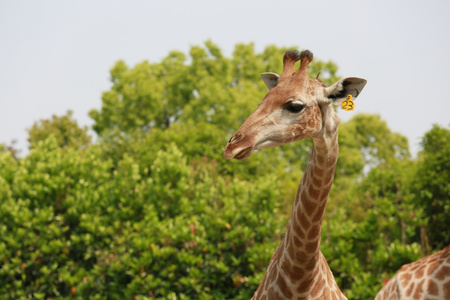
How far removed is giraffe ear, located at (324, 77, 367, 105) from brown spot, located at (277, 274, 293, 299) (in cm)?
130

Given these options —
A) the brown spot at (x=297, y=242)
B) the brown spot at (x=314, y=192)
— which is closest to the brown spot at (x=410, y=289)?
the brown spot at (x=297, y=242)

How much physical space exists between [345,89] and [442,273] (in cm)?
161

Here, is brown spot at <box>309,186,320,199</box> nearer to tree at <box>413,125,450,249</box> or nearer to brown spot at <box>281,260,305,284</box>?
brown spot at <box>281,260,305,284</box>

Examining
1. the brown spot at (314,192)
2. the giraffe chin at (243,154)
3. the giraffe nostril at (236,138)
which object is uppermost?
the giraffe nostril at (236,138)

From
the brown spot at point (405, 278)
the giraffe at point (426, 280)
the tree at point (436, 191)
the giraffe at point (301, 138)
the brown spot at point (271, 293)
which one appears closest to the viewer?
the giraffe at point (301, 138)

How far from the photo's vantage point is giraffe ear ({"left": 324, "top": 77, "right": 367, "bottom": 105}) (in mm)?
3180

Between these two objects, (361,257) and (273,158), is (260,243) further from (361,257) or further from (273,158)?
(273,158)

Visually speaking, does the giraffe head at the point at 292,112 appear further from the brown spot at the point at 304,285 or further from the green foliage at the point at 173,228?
the green foliage at the point at 173,228

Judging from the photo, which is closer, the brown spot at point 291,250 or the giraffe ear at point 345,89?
the giraffe ear at point 345,89

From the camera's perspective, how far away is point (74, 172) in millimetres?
9984

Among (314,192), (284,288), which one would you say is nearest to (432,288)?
(284,288)

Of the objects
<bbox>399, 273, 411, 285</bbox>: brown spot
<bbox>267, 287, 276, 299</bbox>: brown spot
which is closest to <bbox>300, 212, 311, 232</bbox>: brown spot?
<bbox>267, 287, 276, 299</bbox>: brown spot

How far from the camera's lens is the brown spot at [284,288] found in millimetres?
3317

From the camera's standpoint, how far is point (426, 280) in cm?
365
